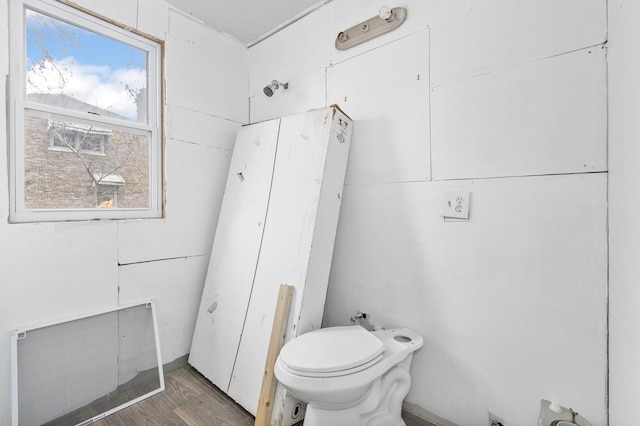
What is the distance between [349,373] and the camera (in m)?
1.17

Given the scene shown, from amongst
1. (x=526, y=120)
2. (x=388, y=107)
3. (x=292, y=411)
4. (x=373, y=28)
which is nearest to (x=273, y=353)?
(x=292, y=411)

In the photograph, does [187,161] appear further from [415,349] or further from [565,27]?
[565,27]

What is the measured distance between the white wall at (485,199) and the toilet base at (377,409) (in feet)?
0.53

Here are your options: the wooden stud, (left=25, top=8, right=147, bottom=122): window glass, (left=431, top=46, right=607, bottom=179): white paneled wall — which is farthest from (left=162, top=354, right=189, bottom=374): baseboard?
(left=431, top=46, right=607, bottom=179): white paneled wall

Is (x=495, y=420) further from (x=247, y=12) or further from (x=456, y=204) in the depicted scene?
(x=247, y=12)

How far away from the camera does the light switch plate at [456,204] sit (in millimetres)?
1367

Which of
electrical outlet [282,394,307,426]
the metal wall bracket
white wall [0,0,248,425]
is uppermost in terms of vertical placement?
the metal wall bracket

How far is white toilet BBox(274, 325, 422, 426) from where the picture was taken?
115 cm

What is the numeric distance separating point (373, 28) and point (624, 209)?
145 centimetres

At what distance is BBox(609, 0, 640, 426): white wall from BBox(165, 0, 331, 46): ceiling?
158 centimetres

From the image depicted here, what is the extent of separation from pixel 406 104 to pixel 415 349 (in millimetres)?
1268

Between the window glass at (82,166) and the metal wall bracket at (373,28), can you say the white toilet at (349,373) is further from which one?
the metal wall bracket at (373,28)

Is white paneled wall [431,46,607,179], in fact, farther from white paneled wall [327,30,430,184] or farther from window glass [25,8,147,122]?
window glass [25,8,147,122]

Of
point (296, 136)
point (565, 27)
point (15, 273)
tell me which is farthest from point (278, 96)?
point (15, 273)
